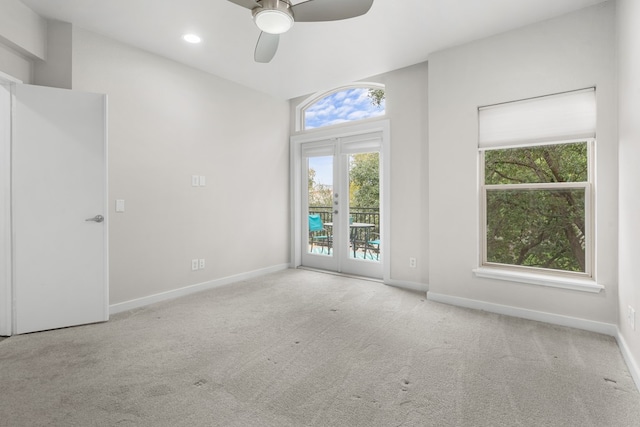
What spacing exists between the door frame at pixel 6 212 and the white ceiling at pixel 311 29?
2.59 feet

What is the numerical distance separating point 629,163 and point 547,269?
122 centimetres

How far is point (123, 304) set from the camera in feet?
10.1

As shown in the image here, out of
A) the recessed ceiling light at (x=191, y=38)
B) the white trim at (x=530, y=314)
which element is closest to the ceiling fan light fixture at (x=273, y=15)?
the recessed ceiling light at (x=191, y=38)

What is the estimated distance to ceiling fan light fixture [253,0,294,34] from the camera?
1.84m

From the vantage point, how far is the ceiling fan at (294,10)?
72.9 inches

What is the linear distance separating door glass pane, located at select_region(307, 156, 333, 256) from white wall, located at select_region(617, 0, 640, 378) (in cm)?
321

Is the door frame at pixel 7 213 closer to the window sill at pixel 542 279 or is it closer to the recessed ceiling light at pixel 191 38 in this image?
the recessed ceiling light at pixel 191 38

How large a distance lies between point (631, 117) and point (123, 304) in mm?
4397

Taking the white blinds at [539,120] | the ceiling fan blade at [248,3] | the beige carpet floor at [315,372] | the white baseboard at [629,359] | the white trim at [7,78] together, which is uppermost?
the ceiling fan blade at [248,3]

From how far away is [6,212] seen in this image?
2502mm

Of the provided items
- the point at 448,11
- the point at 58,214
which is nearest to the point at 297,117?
the point at 448,11

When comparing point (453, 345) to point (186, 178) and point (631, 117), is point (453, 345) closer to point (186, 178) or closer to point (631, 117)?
point (631, 117)

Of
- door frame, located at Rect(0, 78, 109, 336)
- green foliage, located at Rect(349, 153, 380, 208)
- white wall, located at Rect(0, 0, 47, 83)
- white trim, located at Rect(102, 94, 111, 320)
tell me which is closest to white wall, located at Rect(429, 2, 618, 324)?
green foliage, located at Rect(349, 153, 380, 208)

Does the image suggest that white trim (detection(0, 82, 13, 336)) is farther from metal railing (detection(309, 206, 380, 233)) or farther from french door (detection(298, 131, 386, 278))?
metal railing (detection(309, 206, 380, 233))
